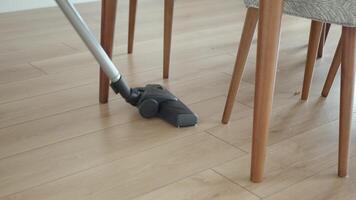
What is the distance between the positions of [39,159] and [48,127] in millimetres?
195

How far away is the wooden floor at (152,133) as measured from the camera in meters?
1.13

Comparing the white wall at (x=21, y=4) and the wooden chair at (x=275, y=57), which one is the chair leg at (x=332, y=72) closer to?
the wooden chair at (x=275, y=57)

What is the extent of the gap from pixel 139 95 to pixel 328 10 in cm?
70

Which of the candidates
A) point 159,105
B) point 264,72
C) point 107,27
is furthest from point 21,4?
point 264,72

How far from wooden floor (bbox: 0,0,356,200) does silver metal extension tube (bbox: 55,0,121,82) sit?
0.51 ft

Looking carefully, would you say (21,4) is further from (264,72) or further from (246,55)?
(264,72)

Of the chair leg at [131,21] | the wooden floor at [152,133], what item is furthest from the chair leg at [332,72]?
the chair leg at [131,21]

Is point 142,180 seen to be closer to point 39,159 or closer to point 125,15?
point 39,159

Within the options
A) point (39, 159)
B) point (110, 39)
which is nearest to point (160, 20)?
point (110, 39)

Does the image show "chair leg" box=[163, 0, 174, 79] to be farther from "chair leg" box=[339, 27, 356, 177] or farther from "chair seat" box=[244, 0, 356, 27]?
"chair leg" box=[339, 27, 356, 177]

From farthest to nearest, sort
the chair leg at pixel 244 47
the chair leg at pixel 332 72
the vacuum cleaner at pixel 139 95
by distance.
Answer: the chair leg at pixel 332 72 → the vacuum cleaner at pixel 139 95 → the chair leg at pixel 244 47

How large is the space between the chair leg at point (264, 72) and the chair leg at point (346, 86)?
172 millimetres

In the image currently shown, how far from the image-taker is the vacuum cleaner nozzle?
1426mm

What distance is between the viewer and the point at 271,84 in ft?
3.52
